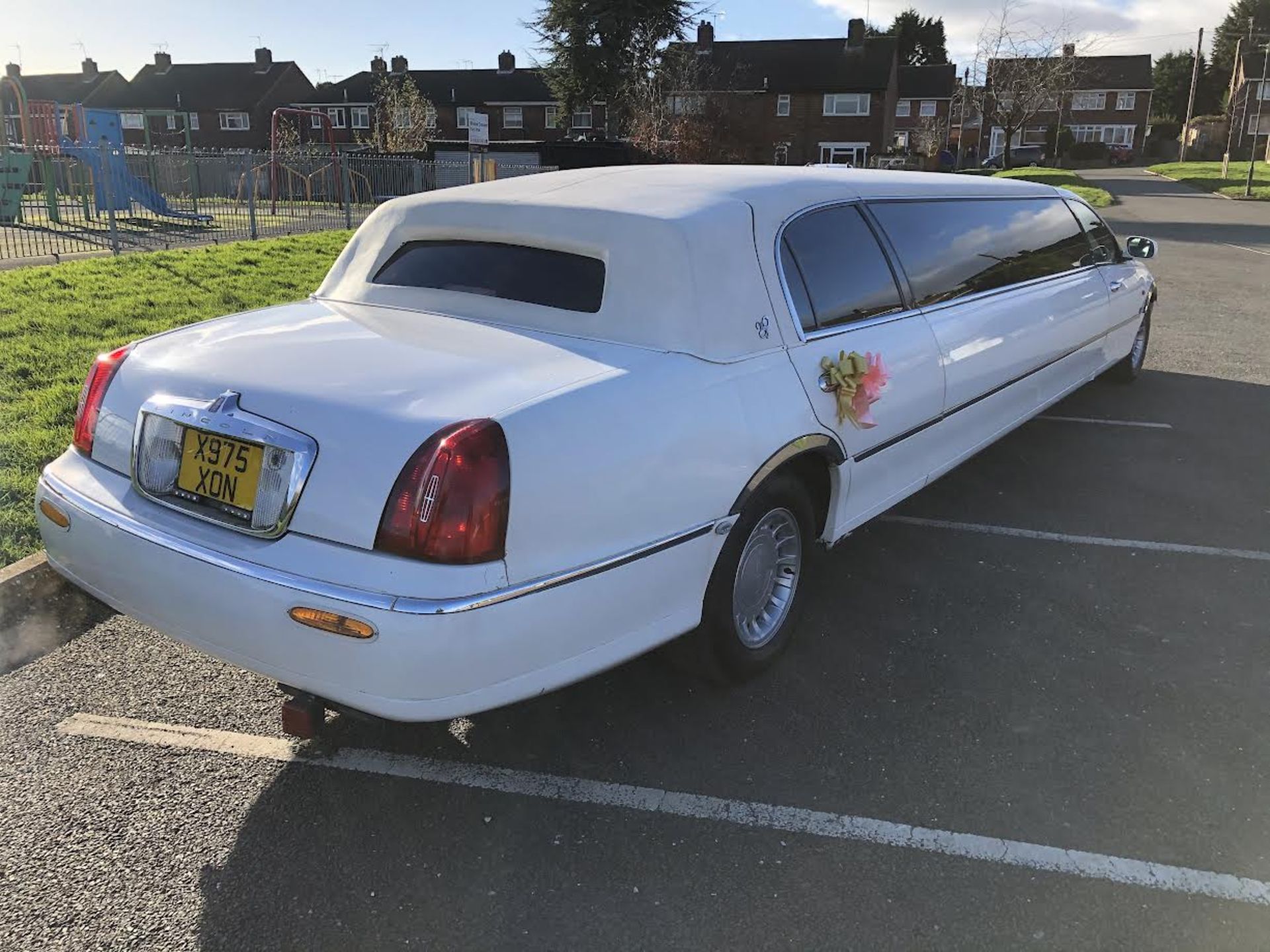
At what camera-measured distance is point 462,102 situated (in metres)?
58.2

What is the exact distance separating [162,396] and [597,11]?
46746 mm

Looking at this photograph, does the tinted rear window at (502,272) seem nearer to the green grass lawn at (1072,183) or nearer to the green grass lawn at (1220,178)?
the green grass lawn at (1072,183)

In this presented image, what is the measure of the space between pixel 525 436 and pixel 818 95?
2166 inches

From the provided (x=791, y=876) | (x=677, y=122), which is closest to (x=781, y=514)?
(x=791, y=876)

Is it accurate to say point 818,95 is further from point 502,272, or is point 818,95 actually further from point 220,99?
point 502,272

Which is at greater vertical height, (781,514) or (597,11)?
(597,11)

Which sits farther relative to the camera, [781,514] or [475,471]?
[781,514]

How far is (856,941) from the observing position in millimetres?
2262

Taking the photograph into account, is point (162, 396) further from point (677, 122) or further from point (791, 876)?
point (677, 122)

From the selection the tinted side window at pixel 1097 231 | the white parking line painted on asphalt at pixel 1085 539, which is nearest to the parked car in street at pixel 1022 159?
the tinted side window at pixel 1097 231

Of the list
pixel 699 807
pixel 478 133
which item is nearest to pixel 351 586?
pixel 699 807

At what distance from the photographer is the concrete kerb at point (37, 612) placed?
140 inches

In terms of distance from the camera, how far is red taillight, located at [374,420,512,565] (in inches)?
89.0

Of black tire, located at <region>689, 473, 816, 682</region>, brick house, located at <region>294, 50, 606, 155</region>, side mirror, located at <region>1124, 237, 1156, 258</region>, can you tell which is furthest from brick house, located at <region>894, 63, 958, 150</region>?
black tire, located at <region>689, 473, 816, 682</region>
